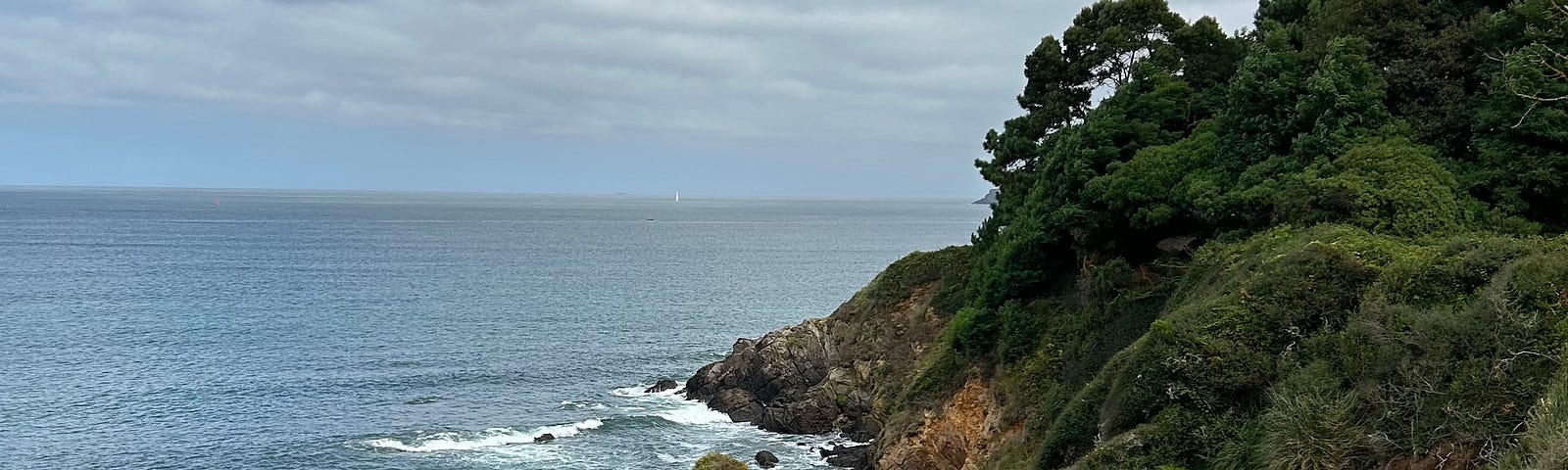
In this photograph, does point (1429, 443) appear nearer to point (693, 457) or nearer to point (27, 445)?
point (693, 457)

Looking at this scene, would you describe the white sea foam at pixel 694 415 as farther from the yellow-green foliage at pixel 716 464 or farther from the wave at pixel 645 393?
→ the yellow-green foliage at pixel 716 464

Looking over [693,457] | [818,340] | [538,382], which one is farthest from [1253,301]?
[538,382]

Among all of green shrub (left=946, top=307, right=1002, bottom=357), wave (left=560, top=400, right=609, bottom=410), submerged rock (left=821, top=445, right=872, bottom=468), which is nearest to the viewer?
green shrub (left=946, top=307, right=1002, bottom=357)

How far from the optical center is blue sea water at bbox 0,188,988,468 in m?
51.5

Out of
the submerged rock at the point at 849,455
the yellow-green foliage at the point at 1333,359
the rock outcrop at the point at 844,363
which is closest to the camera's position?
the yellow-green foliage at the point at 1333,359

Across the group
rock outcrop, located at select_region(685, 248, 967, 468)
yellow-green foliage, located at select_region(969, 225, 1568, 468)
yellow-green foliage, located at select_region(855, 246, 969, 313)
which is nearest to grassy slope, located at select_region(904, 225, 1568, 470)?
yellow-green foliage, located at select_region(969, 225, 1568, 468)

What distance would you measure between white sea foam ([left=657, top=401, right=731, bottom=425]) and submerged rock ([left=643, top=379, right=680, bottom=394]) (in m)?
4.88

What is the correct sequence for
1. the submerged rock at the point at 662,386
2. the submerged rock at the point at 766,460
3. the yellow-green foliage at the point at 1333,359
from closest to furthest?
1. the yellow-green foliage at the point at 1333,359
2. the submerged rock at the point at 766,460
3. the submerged rock at the point at 662,386

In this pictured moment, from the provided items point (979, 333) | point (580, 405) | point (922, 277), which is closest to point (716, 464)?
point (979, 333)

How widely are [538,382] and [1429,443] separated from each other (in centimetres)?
5609

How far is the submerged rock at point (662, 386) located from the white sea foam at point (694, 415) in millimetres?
4883

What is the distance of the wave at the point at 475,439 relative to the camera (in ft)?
169

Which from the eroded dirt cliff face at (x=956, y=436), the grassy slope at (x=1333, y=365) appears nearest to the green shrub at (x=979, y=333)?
the eroded dirt cliff face at (x=956, y=436)

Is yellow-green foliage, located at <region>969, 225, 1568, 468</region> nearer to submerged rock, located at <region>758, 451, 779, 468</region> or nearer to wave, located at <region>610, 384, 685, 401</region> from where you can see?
submerged rock, located at <region>758, 451, 779, 468</region>
